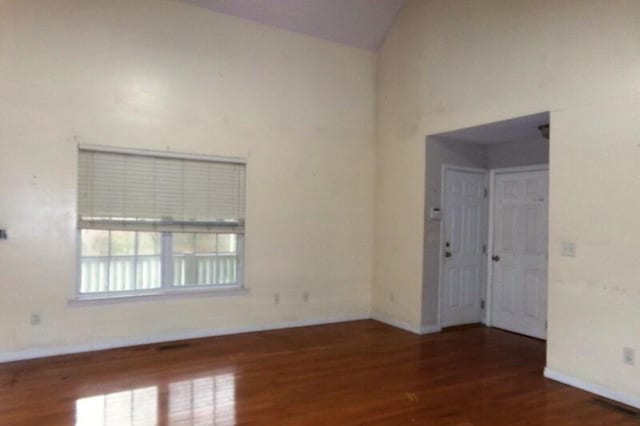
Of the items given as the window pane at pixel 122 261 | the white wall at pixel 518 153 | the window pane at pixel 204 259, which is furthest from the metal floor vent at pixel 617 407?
the window pane at pixel 122 261

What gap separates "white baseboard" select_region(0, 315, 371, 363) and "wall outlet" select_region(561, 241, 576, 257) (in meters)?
2.88

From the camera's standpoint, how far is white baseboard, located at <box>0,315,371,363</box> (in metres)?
4.11

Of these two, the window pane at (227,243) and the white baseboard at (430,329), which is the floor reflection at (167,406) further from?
the white baseboard at (430,329)

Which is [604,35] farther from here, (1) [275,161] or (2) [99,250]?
(2) [99,250]

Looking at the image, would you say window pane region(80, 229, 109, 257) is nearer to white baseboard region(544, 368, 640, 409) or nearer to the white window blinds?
the white window blinds

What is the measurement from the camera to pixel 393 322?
5637 mm

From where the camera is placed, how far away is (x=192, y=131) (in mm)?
4840

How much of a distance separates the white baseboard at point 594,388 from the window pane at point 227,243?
3.41 m

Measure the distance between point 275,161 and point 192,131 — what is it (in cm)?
102

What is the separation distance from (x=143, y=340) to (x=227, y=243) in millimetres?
1347

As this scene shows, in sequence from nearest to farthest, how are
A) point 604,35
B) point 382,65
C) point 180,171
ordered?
point 604,35 < point 180,171 < point 382,65

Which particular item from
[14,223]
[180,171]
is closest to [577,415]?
[180,171]

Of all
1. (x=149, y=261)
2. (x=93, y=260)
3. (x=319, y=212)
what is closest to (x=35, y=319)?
(x=93, y=260)

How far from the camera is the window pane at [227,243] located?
5102 mm
